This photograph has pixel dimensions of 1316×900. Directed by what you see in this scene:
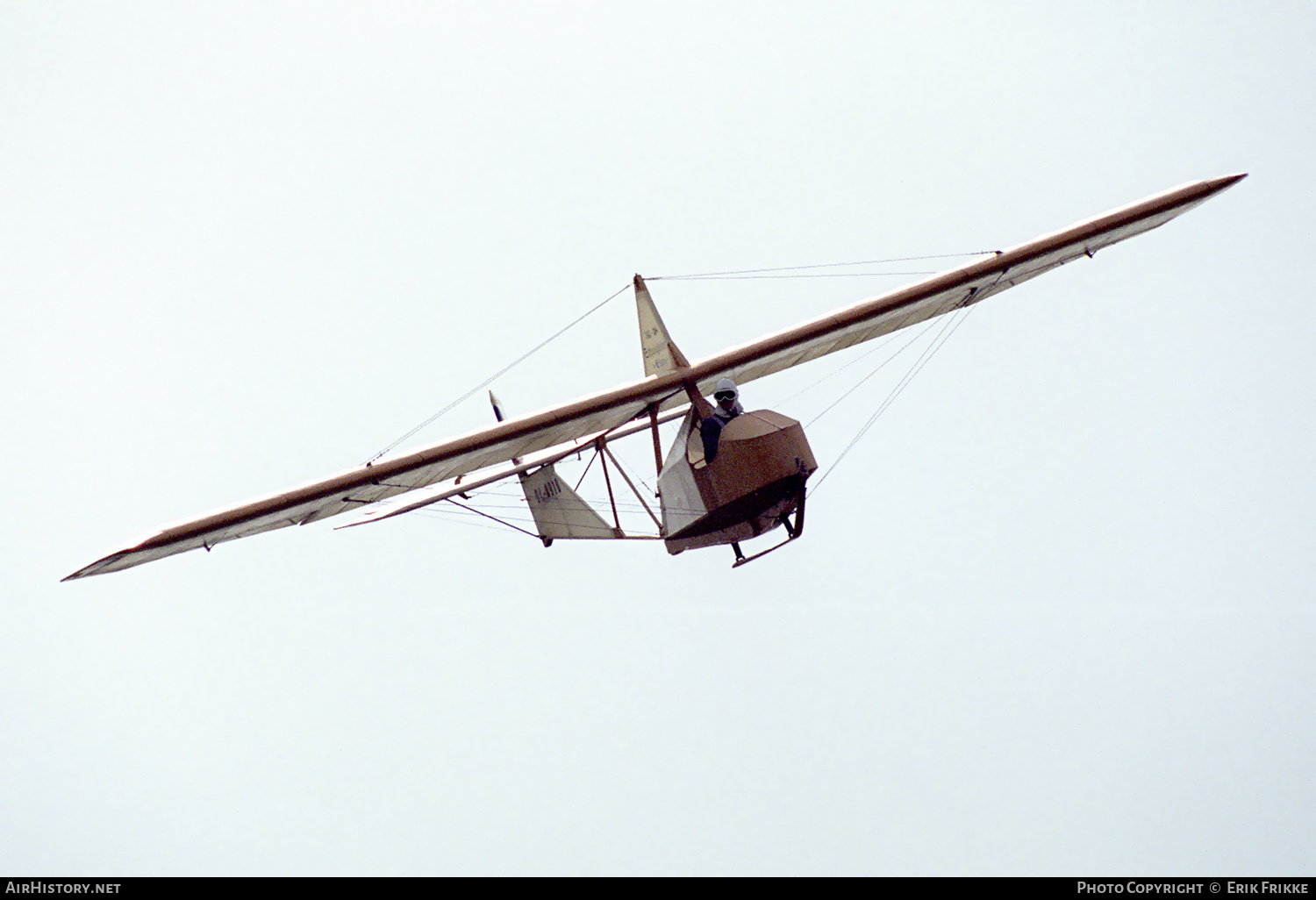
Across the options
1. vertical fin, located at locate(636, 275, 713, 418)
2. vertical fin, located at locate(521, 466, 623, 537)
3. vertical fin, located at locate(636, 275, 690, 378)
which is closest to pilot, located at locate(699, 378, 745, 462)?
vertical fin, located at locate(636, 275, 713, 418)

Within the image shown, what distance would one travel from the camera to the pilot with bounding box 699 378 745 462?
525 inches

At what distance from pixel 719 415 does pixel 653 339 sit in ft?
4.93

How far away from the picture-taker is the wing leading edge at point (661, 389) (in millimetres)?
12953

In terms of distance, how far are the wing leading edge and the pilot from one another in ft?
2.14

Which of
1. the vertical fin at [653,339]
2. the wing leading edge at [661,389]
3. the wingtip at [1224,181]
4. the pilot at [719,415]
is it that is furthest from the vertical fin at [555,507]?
the wingtip at [1224,181]

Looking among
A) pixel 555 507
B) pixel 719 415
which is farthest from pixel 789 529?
pixel 555 507

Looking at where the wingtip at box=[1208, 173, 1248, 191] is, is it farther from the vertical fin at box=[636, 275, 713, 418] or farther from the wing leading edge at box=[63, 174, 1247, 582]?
the vertical fin at box=[636, 275, 713, 418]

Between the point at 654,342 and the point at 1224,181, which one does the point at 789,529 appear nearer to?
the point at 654,342

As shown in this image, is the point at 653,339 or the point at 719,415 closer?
the point at 719,415

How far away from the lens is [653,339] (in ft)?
47.5
